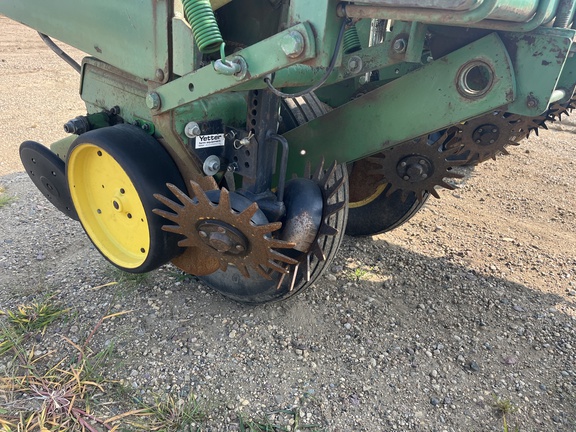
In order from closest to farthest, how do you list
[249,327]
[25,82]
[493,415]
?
1. [493,415]
2. [249,327]
3. [25,82]

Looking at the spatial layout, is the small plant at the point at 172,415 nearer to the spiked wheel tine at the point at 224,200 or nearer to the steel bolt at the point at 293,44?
the spiked wheel tine at the point at 224,200

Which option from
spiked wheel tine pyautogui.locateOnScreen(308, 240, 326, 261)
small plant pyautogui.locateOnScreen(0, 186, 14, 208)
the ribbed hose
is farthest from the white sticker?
small plant pyautogui.locateOnScreen(0, 186, 14, 208)

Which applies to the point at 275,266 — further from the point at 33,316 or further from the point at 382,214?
the point at 382,214

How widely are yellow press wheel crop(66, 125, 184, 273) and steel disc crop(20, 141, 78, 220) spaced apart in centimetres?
13

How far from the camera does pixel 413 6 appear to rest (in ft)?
4.40

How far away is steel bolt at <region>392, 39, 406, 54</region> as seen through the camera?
187 cm

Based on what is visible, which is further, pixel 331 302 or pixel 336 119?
pixel 331 302

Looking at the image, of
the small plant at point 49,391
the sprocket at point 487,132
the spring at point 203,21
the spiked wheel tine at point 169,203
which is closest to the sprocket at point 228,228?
the spiked wheel tine at point 169,203

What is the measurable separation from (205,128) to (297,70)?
1.48 ft

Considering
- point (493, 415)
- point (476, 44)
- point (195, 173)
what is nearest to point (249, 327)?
point (195, 173)

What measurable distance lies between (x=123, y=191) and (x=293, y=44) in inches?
46.5

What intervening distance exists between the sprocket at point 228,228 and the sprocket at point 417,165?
1.16 meters

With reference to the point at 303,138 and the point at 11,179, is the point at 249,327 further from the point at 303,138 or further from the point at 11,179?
the point at 11,179

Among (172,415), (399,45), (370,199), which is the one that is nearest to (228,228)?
(172,415)
